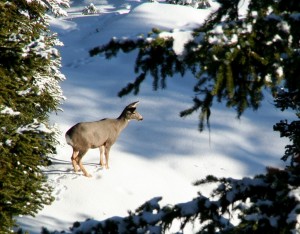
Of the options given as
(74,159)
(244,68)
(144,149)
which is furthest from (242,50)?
(144,149)

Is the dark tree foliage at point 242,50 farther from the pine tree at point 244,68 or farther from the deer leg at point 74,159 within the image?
the deer leg at point 74,159

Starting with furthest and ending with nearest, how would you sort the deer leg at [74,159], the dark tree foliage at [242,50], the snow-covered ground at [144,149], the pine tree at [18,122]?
the deer leg at [74,159], the snow-covered ground at [144,149], the pine tree at [18,122], the dark tree foliage at [242,50]

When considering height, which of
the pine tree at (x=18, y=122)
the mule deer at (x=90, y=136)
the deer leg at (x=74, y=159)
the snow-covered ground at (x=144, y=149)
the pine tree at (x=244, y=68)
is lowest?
the snow-covered ground at (x=144, y=149)

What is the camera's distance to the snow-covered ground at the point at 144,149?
11.9 m

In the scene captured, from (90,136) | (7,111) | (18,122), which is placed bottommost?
(90,136)

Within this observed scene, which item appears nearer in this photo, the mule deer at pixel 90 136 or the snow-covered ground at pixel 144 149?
the snow-covered ground at pixel 144 149

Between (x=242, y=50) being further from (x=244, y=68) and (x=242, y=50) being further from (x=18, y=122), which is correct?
(x=18, y=122)

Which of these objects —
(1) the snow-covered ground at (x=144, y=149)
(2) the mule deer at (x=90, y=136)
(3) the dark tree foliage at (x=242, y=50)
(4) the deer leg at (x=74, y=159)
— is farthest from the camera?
(4) the deer leg at (x=74, y=159)

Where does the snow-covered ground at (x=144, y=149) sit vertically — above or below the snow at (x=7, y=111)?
below

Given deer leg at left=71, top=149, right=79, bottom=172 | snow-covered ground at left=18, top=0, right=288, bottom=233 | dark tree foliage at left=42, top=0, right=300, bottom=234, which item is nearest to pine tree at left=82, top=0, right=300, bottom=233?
dark tree foliage at left=42, top=0, right=300, bottom=234

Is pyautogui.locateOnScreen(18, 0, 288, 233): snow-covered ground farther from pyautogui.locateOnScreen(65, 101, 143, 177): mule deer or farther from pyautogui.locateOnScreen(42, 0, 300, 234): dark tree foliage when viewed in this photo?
pyautogui.locateOnScreen(65, 101, 143, 177): mule deer

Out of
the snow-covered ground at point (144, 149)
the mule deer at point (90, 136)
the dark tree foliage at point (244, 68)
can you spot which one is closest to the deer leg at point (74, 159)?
the mule deer at point (90, 136)

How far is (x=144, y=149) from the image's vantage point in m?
15.9

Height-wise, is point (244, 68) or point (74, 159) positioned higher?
point (244, 68)
